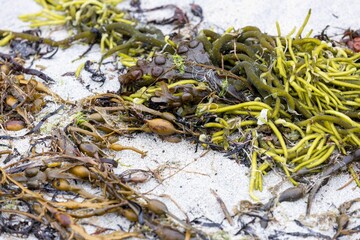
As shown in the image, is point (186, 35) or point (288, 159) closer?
point (288, 159)

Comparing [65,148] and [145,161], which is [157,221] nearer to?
[145,161]

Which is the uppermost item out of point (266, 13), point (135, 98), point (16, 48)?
point (266, 13)

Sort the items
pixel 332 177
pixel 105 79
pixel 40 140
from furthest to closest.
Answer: pixel 105 79, pixel 40 140, pixel 332 177

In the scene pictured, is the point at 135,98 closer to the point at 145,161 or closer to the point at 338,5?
the point at 145,161

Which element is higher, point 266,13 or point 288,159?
point 266,13

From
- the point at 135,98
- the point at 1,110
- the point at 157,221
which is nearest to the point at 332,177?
the point at 157,221

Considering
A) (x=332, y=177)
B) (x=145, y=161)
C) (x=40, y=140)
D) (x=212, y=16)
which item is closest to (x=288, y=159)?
(x=332, y=177)

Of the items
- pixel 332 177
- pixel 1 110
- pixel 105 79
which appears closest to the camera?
pixel 332 177
